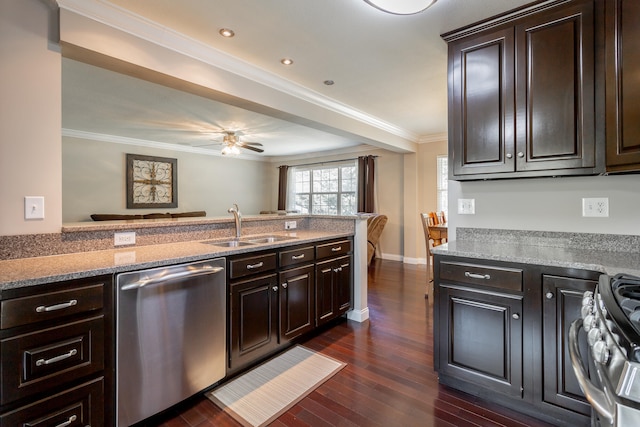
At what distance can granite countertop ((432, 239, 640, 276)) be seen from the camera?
151 centimetres

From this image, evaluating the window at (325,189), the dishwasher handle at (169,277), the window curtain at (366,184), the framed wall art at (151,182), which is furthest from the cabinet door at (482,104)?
the framed wall art at (151,182)

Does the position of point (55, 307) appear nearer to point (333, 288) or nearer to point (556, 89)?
point (333, 288)

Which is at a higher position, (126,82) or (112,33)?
(126,82)

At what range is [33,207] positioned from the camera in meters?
1.74

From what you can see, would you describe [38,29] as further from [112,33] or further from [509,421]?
[509,421]

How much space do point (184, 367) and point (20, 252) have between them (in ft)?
3.70

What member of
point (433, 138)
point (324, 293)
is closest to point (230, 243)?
point (324, 293)

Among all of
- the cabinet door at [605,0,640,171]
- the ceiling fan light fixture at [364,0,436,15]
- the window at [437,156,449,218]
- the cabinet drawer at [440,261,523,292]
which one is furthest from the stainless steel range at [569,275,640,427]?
the window at [437,156,449,218]

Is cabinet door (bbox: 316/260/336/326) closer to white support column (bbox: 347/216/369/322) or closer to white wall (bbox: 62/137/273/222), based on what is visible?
white support column (bbox: 347/216/369/322)

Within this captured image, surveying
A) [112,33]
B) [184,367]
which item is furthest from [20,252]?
[112,33]

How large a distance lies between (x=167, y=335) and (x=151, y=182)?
5.69 metres

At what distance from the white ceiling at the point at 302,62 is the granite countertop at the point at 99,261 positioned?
1607 millimetres

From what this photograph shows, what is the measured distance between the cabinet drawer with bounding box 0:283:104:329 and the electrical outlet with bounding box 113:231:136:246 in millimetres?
703

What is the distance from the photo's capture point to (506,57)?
204cm
